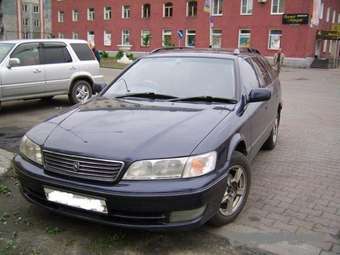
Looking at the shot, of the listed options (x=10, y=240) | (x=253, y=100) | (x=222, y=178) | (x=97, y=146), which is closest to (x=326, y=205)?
(x=253, y=100)

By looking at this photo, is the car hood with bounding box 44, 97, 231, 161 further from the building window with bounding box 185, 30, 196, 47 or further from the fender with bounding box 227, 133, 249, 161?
the building window with bounding box 185, 30, 196, 47

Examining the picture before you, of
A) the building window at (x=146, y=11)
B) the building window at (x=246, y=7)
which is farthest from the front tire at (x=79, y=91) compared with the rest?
the building window at (x=146, y=11)

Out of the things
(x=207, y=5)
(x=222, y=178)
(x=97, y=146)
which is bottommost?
(x=222, y=178)

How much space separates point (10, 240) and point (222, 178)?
1.88 m

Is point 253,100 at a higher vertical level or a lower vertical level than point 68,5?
lower

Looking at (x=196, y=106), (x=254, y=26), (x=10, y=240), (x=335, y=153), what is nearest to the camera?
(x=10, y=240)

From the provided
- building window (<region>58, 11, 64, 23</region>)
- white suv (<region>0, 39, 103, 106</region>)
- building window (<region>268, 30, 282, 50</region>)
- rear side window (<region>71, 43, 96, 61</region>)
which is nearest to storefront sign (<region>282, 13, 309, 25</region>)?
building window (<region>268, 30, 282, 50</region>)

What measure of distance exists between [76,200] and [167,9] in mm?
41383

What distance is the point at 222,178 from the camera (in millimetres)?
3379

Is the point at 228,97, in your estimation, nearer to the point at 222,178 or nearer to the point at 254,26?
the point at 222,178

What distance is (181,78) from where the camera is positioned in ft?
15.2

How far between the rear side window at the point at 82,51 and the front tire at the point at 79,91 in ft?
2.13

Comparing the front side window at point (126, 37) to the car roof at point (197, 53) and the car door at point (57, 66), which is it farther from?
the car roof at point (197, 53)

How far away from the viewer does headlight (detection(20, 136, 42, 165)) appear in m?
3.54
